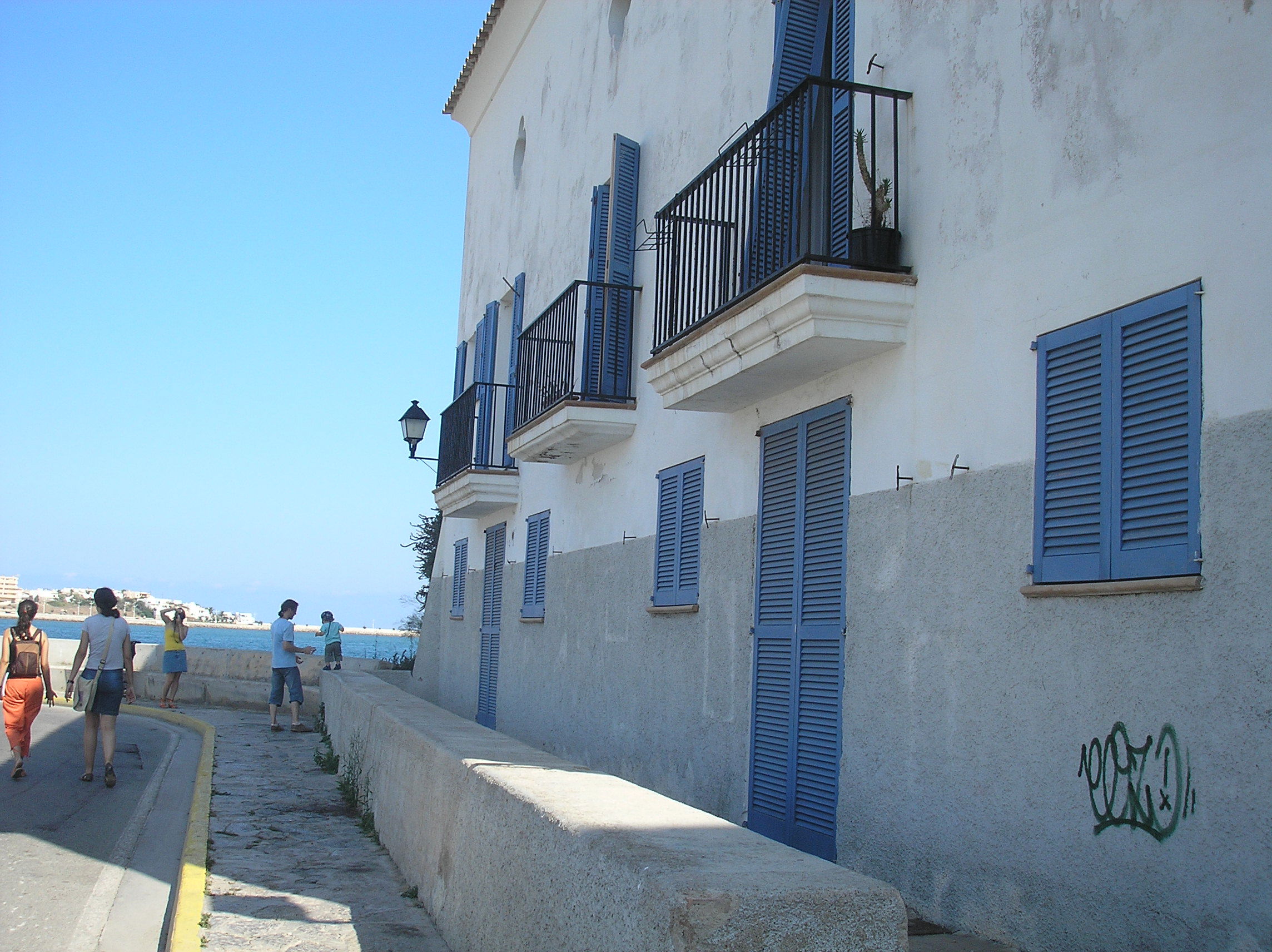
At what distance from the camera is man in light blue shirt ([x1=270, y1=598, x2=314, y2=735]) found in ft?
54.1

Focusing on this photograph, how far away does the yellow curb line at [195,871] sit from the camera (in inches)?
224

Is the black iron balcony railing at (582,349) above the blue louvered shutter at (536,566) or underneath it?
above

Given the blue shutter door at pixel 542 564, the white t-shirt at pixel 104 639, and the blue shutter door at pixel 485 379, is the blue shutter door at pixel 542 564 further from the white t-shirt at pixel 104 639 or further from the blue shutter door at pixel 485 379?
the white t-shirt at pixel 104 639

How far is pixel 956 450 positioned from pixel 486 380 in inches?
458

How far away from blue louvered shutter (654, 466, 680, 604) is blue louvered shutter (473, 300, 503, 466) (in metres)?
5.60

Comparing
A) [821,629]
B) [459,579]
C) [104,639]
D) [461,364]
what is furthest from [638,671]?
[461,364]

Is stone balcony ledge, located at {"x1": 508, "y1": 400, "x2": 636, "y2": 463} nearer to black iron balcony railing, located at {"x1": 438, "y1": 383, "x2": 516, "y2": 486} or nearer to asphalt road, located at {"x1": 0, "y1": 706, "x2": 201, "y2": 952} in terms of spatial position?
black iron balcony railing, located at {"x1": 438, "y1": 383, "x2": 516, "y2": 486}

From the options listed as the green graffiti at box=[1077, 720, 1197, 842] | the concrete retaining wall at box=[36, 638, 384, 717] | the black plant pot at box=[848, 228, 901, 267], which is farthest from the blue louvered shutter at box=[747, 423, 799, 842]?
the concrete retaining wall at box=[36, 638, 384, 717]

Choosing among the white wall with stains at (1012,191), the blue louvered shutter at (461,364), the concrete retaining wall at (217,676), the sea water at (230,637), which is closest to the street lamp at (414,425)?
the blue louvered shutter at (461,364)

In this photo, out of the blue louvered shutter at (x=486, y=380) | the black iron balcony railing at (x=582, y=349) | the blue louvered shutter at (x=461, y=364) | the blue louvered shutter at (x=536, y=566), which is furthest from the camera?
the blue louvered shutter at (x=461, y=364)

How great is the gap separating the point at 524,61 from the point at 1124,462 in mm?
13340

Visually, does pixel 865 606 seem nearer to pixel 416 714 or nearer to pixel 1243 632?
pixel 1243 632

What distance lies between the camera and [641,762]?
9.44m

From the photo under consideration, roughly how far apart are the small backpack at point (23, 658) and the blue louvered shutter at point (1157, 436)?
9.94 metres
